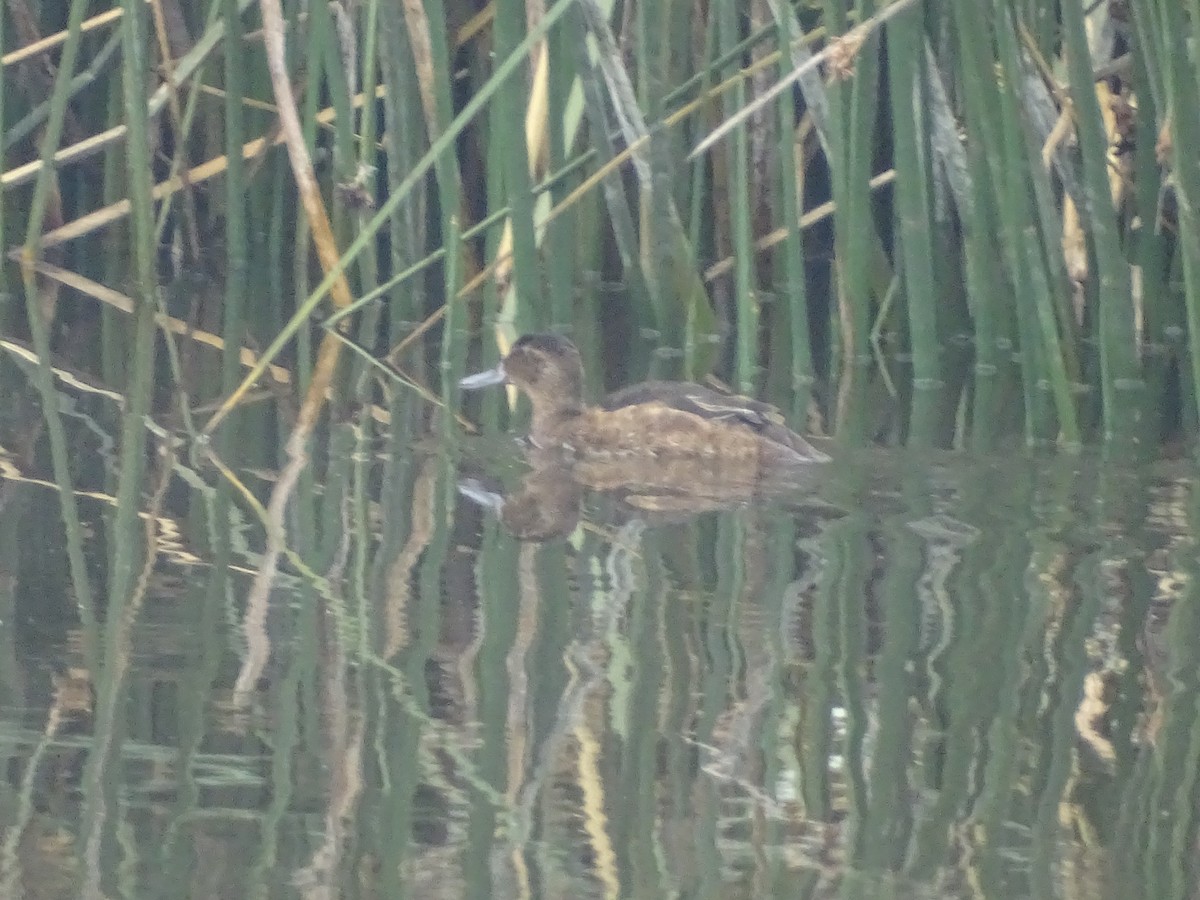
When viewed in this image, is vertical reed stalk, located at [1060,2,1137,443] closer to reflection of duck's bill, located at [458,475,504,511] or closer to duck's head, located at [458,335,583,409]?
duck's head, located at [458,335,583,409]

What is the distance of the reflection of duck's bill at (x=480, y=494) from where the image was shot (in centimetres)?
509

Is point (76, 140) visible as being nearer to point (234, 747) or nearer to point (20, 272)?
point (20, 272)

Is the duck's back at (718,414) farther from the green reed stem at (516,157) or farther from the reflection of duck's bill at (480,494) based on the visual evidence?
the green reed stem at (516,157)

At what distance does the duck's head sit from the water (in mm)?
916

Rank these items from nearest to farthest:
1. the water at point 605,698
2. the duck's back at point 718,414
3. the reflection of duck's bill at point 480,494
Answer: the water at point 605,698
the reflection of duck's bill at point 480,494
the duck's back at point 718,414

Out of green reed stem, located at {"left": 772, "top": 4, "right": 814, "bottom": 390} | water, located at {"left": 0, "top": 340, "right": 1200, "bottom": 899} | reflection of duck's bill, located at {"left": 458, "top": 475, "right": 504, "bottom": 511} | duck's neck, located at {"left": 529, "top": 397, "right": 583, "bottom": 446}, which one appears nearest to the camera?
water, located at {"left": 0, "top": 340, "right": 1200, "bottom": 899}

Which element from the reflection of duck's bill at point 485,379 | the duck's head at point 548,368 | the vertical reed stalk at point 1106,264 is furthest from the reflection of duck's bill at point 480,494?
the vertical reed stalk at point 1106,264

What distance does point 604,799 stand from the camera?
312cm

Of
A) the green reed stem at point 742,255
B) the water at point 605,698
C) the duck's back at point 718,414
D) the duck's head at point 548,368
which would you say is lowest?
the water at point 605,698

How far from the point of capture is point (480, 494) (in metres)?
5.18

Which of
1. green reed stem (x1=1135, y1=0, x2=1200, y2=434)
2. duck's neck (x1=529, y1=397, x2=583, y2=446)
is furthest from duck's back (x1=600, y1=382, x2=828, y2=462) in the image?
green reed stem (x1=1135, y1=0, x2=1200, y2=434)

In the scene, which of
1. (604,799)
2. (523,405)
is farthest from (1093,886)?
(523,405)

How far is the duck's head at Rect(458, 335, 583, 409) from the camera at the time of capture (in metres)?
6.02

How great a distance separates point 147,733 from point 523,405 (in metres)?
3.56
